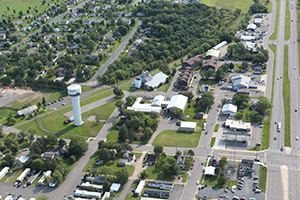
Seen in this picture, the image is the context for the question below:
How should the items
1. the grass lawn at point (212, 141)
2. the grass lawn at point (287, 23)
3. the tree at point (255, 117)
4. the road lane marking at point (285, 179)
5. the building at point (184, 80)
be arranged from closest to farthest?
the road lane marking at point (285, 179), the grass lawn at point (212, 141), the tree at point (255, 117), the building at point (184, 80), the grass lawn at point (287, 23)

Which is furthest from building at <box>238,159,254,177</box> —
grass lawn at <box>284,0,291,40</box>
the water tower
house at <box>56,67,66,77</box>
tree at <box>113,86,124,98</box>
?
grass lawn at <box>284,0,291,40</box>

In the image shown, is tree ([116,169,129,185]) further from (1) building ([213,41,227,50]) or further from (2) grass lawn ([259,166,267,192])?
(1) building ([213,41,227,50])

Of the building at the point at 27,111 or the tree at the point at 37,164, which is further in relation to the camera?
the building at the point at 27,111

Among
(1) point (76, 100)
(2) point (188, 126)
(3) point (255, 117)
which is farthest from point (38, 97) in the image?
(3) point (255, 117)

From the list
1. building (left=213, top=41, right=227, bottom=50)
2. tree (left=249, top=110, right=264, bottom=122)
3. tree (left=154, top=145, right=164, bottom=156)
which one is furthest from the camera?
building (left=213, top=41, right=227, bottom=50)

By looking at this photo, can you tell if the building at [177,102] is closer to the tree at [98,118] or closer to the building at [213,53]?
the tree at [98,118]

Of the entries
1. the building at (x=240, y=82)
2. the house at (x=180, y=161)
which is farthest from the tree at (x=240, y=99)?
the house at (x=180, y=161)

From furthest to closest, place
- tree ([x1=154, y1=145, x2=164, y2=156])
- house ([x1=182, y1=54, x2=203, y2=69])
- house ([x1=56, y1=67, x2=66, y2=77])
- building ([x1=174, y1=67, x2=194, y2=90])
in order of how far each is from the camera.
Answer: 1. house ([x1=56, y1=67, x2=66, y2=77])
2. house ([x1=182, y1=54, x2=203, y2=69])
3. building ([x1=174, y1=67, x2=194, y2=90])
4. tree ([x1=154, y1=145, x2=164, y2=156])
